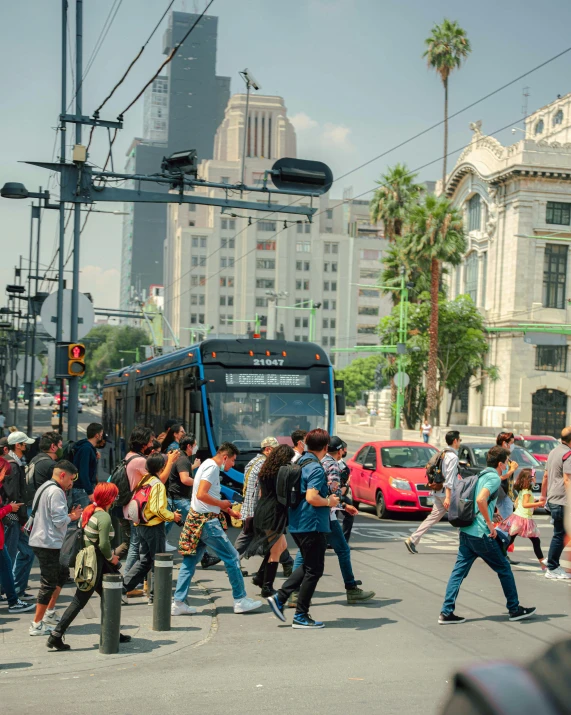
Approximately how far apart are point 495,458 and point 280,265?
12606 centimetres

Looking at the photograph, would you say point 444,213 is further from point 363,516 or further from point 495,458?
point 495,458

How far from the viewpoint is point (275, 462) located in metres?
10.2

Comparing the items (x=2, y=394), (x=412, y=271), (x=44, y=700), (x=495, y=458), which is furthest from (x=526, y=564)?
(x=2, y=394)

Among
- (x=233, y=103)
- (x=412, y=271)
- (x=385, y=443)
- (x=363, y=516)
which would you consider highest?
(x=233, y=103)

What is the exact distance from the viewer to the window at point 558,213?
61312mm

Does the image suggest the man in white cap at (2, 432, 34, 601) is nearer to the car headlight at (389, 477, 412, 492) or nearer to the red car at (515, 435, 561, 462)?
the car headlight at (389, 477, 412, 492)

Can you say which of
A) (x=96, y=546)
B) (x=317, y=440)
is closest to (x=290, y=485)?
(x=317, y=440)

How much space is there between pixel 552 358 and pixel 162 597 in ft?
185

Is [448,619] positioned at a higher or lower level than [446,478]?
lower

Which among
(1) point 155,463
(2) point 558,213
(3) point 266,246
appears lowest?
(1) point 155,463

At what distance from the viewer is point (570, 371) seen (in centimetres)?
6181

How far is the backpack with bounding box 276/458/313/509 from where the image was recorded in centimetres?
903

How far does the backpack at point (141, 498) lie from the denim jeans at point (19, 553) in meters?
1.16

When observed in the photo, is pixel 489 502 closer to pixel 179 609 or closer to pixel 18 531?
pixel 179 609
